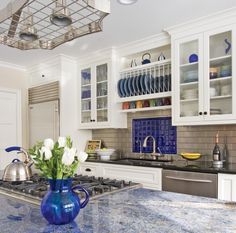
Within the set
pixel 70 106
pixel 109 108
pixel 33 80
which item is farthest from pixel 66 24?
pixel 33 80

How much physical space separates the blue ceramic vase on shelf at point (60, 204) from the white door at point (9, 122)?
136 inches

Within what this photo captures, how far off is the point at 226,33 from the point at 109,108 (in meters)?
1.77

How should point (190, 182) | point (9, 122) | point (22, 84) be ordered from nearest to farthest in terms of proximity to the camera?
1. point (190, 182)
2. point (9, 122)
3. point (22, 84)

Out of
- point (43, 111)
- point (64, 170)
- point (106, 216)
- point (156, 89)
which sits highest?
point (156, 89)

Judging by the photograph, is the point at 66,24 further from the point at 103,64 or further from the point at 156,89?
the point at 103,64

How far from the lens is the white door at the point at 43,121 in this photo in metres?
3.98

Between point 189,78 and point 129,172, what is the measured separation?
131cm

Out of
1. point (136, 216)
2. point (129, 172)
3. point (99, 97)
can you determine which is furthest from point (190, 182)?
point (99, 97)

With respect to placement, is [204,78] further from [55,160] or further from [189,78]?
[55,160]

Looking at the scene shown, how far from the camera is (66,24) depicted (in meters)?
1.39

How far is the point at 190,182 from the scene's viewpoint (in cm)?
255

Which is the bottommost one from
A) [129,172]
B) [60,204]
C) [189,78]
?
[129,172]

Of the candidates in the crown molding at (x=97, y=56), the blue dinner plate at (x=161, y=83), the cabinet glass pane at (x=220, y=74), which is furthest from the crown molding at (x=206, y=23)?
the crown molding at (x=97, y=56)

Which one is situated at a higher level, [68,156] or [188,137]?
[68,156]
